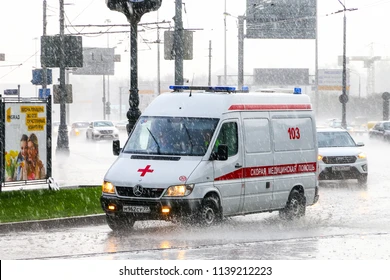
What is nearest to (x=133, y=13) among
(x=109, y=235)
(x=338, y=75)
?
(x=109, y=235)

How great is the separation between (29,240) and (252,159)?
4.06m

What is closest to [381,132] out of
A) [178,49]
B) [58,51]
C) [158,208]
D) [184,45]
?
[58,51]

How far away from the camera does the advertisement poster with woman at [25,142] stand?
20.9m

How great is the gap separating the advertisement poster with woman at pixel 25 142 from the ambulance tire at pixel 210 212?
6.31 meters

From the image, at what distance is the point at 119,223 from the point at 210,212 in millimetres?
1397

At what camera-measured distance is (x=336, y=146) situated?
27.8 meters

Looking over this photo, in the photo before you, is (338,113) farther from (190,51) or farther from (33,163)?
(33,163)

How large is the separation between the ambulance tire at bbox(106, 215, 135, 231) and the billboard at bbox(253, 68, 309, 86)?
319ft

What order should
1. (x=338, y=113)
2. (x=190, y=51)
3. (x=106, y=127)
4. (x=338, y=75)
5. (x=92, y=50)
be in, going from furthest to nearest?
(x=338, y=113)
(x=338, y=75)
(x=92, y=50)
(x=106, y=127)
(x=190, y=51)

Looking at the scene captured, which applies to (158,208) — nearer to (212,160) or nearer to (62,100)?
(212,160)

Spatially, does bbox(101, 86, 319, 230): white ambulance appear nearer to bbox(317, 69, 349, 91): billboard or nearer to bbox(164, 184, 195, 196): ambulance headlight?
bbox(164, 184, 195, 196): ambulance headlight

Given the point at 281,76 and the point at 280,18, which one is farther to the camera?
the point at 281,76

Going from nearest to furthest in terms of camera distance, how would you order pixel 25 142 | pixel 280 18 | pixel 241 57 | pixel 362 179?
pixel 25 142 → pixel 362 179 → pixel 241 57 → pixel 280 18

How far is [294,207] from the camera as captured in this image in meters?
18.0
